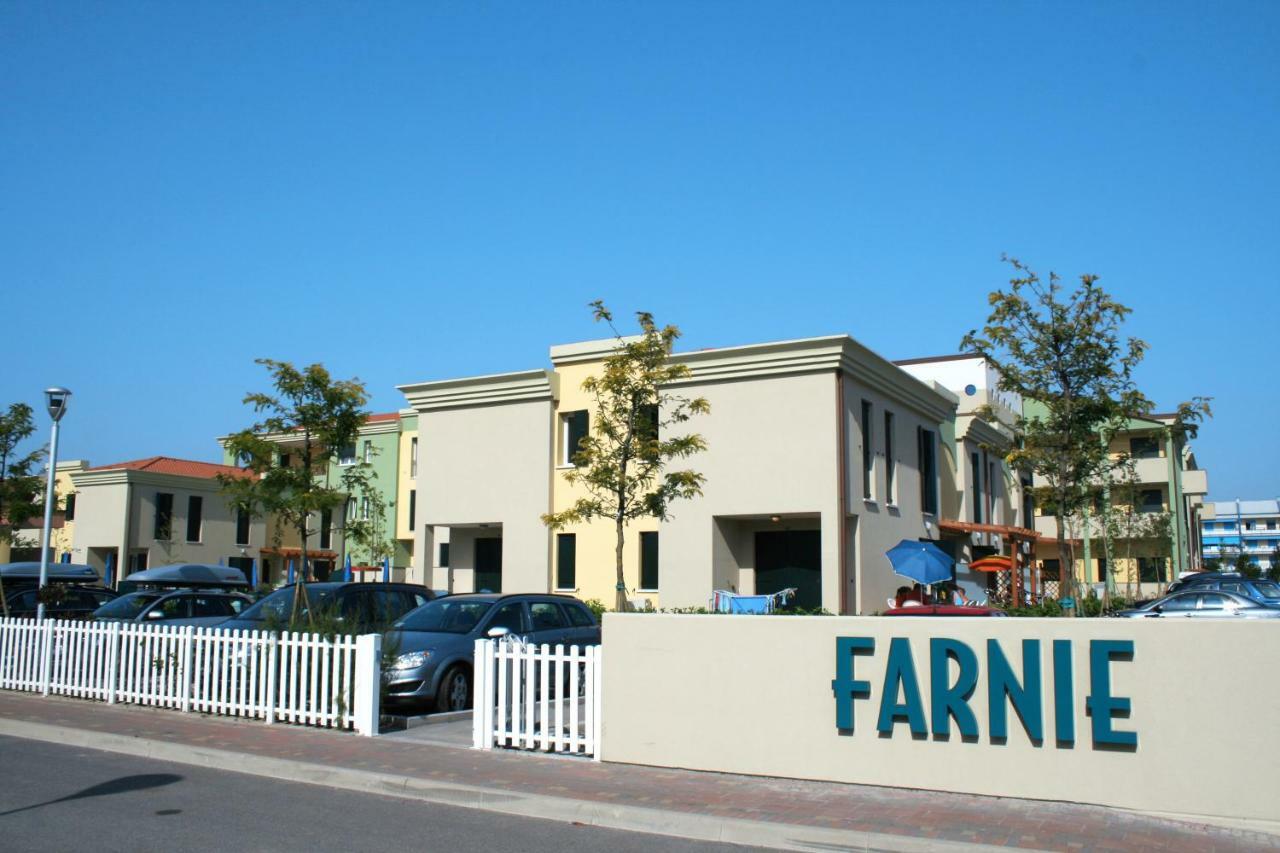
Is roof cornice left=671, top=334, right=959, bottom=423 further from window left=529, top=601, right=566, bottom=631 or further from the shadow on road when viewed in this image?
the shadow on road

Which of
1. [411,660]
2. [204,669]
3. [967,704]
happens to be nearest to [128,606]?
[204,669]

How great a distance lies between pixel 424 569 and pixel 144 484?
1837cm

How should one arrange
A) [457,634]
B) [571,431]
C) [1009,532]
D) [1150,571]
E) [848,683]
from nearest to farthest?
[848,683], [457,634], [571,431], [1009,532], [1150,571]

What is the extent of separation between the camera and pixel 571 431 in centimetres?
3148

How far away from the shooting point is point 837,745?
9.69 m

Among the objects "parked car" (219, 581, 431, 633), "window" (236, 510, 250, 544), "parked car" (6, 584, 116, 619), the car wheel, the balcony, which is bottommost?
the car wheel

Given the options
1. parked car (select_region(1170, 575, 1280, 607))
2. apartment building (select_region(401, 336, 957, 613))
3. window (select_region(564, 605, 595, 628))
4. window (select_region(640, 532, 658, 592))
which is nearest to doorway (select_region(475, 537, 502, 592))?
apartment building (select_region(401, 336, 957, 613))

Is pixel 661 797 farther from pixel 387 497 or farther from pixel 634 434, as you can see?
pixel 387 497

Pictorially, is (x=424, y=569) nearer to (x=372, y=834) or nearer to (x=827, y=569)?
(x=827, y=569)

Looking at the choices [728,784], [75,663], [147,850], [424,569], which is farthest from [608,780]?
[424,569]

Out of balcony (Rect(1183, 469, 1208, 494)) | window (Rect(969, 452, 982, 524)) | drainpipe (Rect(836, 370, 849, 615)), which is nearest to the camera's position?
drainpipe (Rect(836, 370, 849, 615))

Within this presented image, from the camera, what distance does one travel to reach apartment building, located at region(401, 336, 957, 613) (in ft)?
87.9

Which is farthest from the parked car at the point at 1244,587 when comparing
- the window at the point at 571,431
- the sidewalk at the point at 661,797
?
the sidewalk at the point at 661,797

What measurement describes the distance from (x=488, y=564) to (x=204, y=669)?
19567mm
